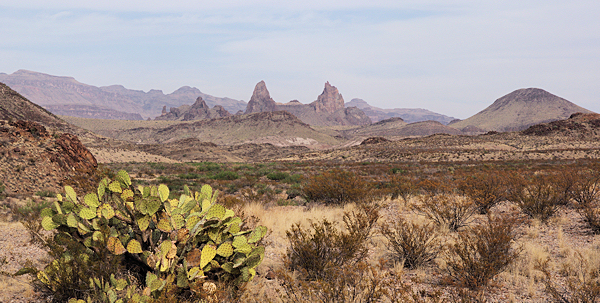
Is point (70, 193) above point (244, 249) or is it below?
above

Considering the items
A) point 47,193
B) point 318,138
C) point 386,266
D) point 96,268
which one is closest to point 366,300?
point 386,266

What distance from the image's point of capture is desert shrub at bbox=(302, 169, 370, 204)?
34.1 feet

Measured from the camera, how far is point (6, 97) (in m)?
64.6

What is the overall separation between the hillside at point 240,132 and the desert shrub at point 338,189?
11769cm

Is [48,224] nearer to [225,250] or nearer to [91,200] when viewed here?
[91,200]

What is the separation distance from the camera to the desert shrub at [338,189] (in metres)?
10.4

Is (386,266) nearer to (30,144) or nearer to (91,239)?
(91,239)

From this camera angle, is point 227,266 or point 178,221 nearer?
point 178,221

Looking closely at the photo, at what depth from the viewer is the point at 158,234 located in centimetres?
365

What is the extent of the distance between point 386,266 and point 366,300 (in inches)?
72.9

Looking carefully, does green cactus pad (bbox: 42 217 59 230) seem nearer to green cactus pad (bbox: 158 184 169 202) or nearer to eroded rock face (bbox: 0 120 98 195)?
green cactus pad (bbox: 158 184 169 202)

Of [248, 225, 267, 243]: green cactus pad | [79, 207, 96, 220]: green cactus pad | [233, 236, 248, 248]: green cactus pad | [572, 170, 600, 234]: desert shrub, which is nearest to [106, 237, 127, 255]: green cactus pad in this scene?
[79, 207, 96, 220]: green cactus pad

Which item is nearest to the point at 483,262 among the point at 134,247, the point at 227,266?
the point at 227,266

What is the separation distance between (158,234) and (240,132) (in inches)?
5729
